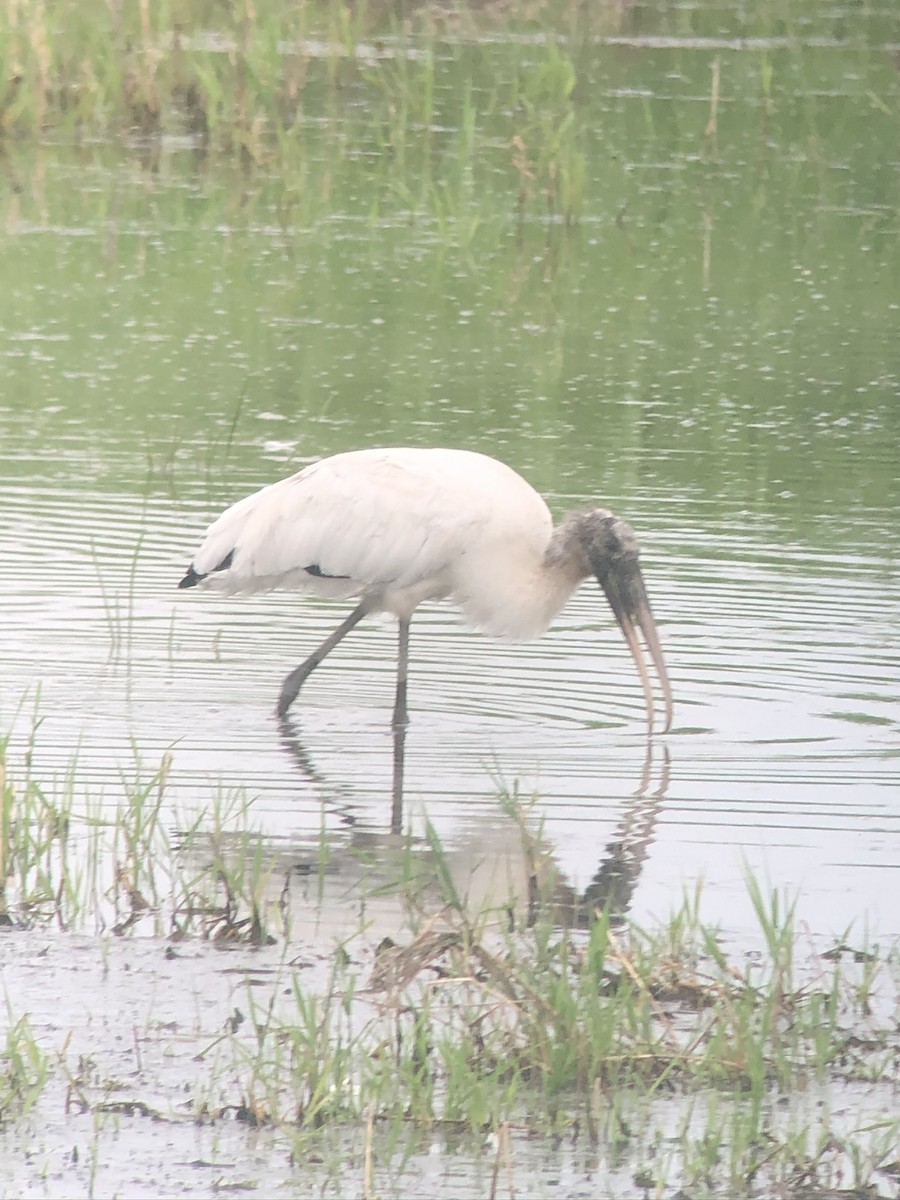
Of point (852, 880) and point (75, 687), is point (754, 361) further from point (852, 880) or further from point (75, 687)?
point (852, 880)

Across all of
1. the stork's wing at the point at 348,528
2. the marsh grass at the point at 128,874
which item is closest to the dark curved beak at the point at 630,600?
the stork's wing at the point at 348,528

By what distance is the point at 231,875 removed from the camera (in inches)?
208

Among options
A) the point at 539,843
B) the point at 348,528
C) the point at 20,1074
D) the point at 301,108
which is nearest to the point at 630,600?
the point at 348,528

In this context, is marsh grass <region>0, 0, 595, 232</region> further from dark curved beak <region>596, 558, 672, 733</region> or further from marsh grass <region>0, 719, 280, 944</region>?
marsh grass <region>0, 719, 280, 944</region>

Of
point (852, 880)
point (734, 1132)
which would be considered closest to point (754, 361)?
point (852, 880)

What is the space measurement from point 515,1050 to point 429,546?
346cm

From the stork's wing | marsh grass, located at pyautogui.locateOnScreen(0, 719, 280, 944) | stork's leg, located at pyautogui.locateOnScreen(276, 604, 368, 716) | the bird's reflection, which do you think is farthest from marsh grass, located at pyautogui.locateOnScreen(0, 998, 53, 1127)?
the stork's wing

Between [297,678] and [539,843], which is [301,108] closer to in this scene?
[297,678]

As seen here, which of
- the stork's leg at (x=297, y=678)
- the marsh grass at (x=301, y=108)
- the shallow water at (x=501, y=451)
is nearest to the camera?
the shallow water at (x=501, y=451)

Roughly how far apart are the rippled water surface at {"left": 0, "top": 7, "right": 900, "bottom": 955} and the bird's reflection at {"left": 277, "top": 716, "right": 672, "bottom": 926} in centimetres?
3

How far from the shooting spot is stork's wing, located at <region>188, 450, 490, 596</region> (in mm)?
7797

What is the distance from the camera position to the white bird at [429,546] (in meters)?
7.80

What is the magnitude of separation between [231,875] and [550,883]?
2.35 feet

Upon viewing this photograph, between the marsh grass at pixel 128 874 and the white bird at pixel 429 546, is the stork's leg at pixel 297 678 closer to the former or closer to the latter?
the white bird at pixel 429 546
